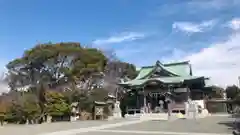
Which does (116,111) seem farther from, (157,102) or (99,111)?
(157,102)

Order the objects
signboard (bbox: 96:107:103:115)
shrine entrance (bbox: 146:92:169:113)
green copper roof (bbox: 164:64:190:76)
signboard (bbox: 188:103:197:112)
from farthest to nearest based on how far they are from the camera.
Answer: green copper roof (bbox: 164:64:190:76) < shrine entrance (bbox: 146:92:169:113) < signboard (bbox: 96:107:103:115) < signboard (bbox: 188:103:197:112)

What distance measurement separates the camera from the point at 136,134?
45.3 feet

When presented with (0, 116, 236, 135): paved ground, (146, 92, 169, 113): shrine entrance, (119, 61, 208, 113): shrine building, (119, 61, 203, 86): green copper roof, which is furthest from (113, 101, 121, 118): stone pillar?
(0, 116, 236, 135): paved ground

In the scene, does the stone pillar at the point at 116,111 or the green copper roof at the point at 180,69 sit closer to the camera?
the stone pillar at the point at 116,111

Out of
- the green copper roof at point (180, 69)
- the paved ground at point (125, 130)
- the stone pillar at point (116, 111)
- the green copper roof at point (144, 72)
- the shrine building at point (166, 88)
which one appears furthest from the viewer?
the green copper roof at point (144, 72)

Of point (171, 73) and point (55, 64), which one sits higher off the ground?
point (55, 64)

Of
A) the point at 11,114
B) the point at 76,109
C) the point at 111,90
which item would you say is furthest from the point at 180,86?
the point at 11,114

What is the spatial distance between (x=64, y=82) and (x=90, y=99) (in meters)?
6.73

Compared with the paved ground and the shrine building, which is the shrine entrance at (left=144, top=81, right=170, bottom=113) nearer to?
the shrine building

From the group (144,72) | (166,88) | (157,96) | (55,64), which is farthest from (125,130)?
(144,72)

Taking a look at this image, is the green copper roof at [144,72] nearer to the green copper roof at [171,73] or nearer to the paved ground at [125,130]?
the green copper roof at [171,73]

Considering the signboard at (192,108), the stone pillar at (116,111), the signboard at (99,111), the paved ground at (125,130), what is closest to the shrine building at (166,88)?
the signboard at (192,108)

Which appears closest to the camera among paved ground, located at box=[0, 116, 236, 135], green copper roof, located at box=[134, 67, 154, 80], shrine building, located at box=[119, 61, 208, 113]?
paved ground, located at box=[0, 116, 236, 135]

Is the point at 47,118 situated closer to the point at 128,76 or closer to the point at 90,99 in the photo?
the point at 90,99
